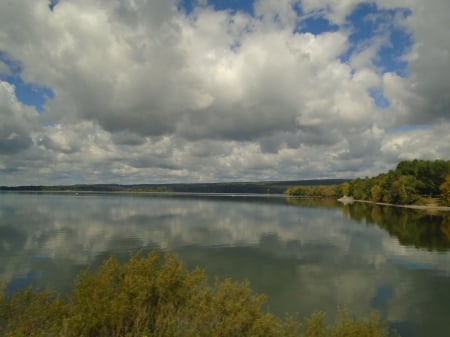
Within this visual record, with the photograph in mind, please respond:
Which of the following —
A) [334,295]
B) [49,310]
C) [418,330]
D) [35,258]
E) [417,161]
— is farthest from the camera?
[417,161]

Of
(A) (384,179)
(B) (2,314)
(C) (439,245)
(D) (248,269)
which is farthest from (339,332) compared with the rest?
(A) (384,179)

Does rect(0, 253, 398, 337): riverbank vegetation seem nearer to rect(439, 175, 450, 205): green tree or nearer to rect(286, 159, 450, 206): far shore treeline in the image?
rect(439, 175, 450, 205): green tree

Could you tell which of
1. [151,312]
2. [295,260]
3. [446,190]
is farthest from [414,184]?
[151,312]

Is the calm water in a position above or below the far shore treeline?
below

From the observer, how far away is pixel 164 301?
48.8ft

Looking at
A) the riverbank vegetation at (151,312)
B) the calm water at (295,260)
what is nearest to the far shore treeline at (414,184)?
the calm water at (295,260)

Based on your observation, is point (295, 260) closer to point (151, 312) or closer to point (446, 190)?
point (151, 312)

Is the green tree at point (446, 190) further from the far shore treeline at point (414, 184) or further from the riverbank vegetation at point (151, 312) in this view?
the riverbank vegetation at point (151, 312)

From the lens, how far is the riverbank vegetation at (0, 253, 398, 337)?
42.7 ft

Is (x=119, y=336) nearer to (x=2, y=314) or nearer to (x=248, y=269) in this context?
(x=2, y=314)

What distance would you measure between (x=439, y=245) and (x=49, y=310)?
52222 mm

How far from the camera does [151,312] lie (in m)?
14.5

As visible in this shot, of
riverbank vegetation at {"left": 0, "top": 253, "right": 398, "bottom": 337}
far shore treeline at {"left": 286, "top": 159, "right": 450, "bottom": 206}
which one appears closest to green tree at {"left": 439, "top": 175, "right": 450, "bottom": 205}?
far shore treeline at {"left": 286, "top": 159, "right": 450, "bottom": 206}

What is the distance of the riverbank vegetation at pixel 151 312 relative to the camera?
42.7 feet
